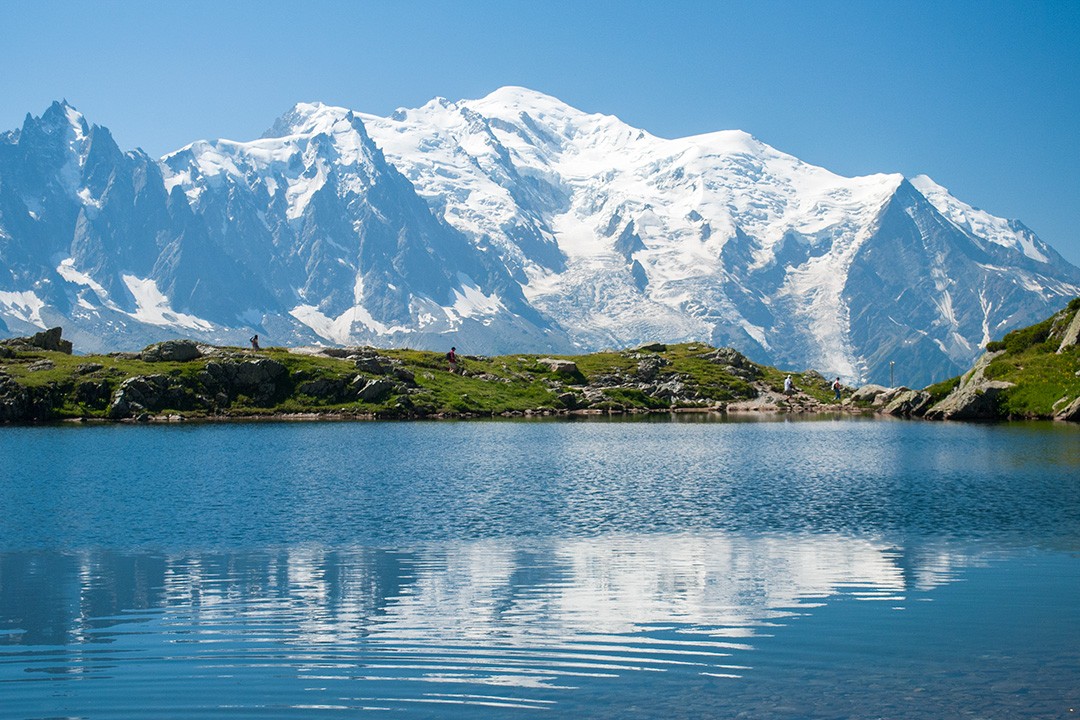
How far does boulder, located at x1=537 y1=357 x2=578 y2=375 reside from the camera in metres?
169

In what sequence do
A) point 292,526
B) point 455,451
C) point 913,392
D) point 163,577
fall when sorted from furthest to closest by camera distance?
point 913,392 → point 455,451 → point 292,526 → point 163,577

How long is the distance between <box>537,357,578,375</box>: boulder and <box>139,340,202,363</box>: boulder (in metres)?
56.2

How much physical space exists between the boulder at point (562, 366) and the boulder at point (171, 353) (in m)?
56.2

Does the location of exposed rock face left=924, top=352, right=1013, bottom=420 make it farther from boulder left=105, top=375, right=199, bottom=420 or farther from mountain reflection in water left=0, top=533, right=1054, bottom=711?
boulder left=105, top=375, right=199, bottom=420

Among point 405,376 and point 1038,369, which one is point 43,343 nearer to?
point 405,376

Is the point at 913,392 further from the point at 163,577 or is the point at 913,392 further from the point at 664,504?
the point at 163,577

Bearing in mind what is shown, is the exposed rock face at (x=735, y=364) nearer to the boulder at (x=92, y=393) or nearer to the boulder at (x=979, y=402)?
the boulder at (x=979, y=402)

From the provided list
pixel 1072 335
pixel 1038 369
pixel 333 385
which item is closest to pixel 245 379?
pixel 333 385

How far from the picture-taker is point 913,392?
150500mm

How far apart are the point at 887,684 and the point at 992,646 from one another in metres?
4.65

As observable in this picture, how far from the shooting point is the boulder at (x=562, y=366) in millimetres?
169250

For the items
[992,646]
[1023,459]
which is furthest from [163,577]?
[1023,459]

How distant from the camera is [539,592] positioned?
33.1m

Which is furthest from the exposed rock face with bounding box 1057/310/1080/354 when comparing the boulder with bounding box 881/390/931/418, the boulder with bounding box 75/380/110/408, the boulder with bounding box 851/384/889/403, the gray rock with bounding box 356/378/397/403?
the boulder with bounding box 75/380/110/408
